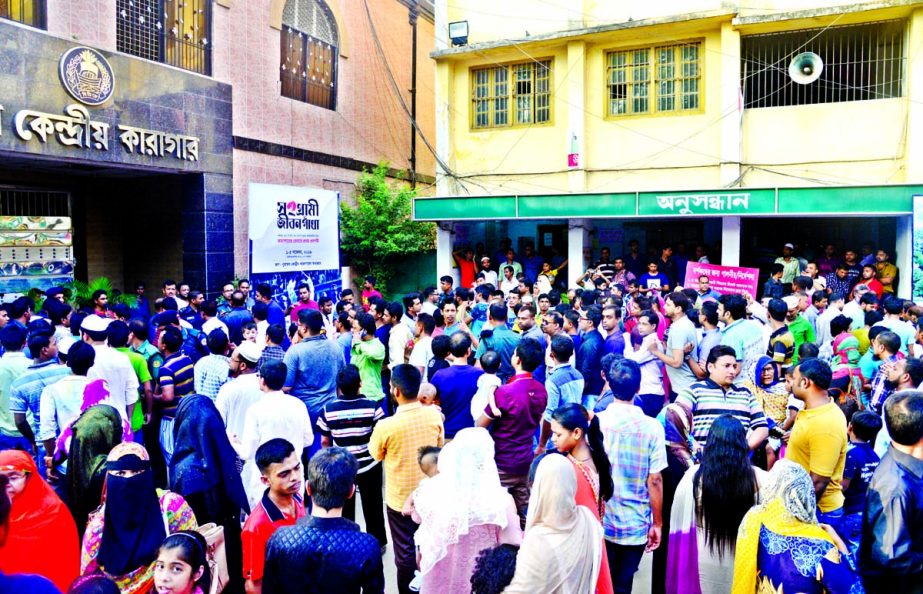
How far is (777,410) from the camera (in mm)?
5262

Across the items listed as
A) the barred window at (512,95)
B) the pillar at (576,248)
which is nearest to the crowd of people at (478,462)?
the pillar at (576,248)

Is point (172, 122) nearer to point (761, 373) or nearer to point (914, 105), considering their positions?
point (761, 373)

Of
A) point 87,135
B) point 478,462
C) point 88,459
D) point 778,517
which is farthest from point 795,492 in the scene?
point 87,135

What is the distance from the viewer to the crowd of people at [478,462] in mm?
3014

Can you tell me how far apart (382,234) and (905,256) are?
35.2ft

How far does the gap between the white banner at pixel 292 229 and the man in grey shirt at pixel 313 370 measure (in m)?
8.25

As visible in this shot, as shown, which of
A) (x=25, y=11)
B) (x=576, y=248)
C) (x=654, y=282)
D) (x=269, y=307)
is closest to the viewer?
(x=269, y=307)

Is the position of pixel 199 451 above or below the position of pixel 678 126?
below

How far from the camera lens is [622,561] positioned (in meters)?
4.25

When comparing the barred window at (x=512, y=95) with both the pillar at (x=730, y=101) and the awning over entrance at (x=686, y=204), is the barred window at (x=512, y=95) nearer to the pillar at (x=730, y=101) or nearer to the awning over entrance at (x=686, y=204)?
the awning over entrance at (x=686, y=204)

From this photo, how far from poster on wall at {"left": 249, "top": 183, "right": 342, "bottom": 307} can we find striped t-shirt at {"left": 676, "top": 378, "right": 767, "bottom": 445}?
36.5 ft


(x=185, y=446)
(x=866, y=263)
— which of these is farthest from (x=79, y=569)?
(x=866, y=263)

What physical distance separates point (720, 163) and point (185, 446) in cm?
1254

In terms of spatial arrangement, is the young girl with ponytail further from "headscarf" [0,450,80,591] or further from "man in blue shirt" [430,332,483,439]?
"headscarf" [0,450,80,591]
